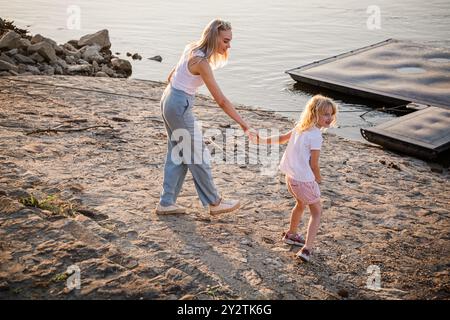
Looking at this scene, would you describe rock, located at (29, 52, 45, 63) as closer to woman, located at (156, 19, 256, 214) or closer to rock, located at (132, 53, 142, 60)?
rock, located at (132, 53, 142, 60)

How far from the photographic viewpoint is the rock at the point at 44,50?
45.2 feet

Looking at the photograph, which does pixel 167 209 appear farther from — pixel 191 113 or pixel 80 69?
pixel 80 69

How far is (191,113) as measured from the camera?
15.0 ft

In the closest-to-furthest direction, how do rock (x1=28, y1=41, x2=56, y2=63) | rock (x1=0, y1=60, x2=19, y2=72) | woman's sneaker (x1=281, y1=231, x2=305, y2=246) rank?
1. woman's sneaker (x1=281, y1=231, x2=305, y2=246)
2. rock (x1=0, y1=60, x2=19, y2=72)
3. rock (x1=28, y1=41, x2=56, y2=63)

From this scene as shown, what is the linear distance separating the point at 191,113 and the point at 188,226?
1138mm

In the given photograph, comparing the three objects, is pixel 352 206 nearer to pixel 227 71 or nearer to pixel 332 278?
pixel 332 278

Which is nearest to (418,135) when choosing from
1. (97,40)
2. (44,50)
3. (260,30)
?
(44,50)

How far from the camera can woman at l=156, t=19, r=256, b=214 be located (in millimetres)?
4305

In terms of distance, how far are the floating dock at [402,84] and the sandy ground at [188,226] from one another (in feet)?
2.33

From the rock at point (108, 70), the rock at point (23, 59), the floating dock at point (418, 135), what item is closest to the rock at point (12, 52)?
the rock at point (23, 59)

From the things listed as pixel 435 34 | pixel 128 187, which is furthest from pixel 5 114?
pixel 435 34

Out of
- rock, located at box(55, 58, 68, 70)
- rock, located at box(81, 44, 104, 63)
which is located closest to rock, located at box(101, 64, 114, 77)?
rock, located at box(81, 44, 104, 63)

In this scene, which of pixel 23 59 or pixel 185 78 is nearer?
pixel 185 78

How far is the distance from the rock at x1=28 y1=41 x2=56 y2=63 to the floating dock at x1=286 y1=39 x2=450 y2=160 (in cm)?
715
